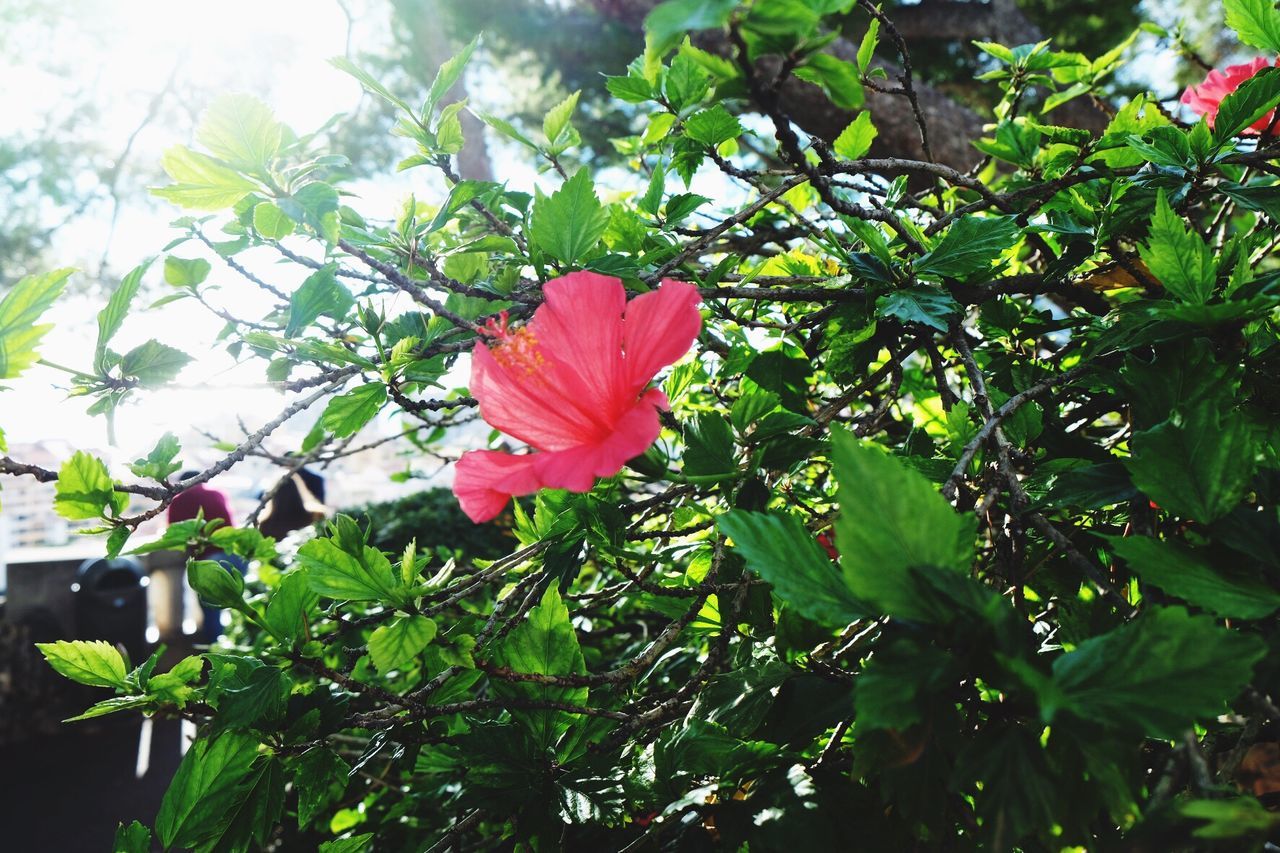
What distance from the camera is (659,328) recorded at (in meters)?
0.72

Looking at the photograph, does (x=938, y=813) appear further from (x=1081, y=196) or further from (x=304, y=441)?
(x=304, y=441)

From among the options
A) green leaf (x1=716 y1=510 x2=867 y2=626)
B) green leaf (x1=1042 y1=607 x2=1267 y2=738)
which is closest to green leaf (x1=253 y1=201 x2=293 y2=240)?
green leaf (x1=716 y1=510 x2=867 y2=626)

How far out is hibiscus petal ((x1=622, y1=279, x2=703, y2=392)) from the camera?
0.69 m

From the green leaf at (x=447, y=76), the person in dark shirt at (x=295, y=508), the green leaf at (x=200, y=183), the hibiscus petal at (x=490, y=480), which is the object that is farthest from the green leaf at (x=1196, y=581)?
the person in dark shirt at (x=295, y=508)

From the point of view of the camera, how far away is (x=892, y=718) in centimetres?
46

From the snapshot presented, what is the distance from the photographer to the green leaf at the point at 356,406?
885 millimetres

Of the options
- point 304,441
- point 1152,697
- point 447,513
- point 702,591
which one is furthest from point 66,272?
point 447,513

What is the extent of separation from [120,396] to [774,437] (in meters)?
0.85

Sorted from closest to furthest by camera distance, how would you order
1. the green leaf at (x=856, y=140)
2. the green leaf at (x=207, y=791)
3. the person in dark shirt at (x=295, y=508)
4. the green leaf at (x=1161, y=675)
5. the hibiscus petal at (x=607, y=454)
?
the green leaf at (x=1161, y=675) → the hibiscus petal at (x=607, y=454) → the green leaf at (x=207, y=791) → the green leaf at (x=856, y=140) → the person in dark shirt at (x=295, y=508)

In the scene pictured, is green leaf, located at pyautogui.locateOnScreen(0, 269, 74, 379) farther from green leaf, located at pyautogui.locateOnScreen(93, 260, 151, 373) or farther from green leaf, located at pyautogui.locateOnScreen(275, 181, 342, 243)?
green leaf, located at pyautogui.locateOnScreen(275, 181, 342, 243)

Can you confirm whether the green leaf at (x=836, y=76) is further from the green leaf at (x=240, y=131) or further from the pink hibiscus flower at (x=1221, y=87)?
the pink hibiscus flower at (x=1221, y=87)

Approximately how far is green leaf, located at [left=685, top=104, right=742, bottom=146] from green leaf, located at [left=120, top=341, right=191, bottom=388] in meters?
0.75

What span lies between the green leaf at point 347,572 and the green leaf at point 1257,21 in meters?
1.29

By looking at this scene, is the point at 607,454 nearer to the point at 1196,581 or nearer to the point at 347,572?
the point at 347,572
